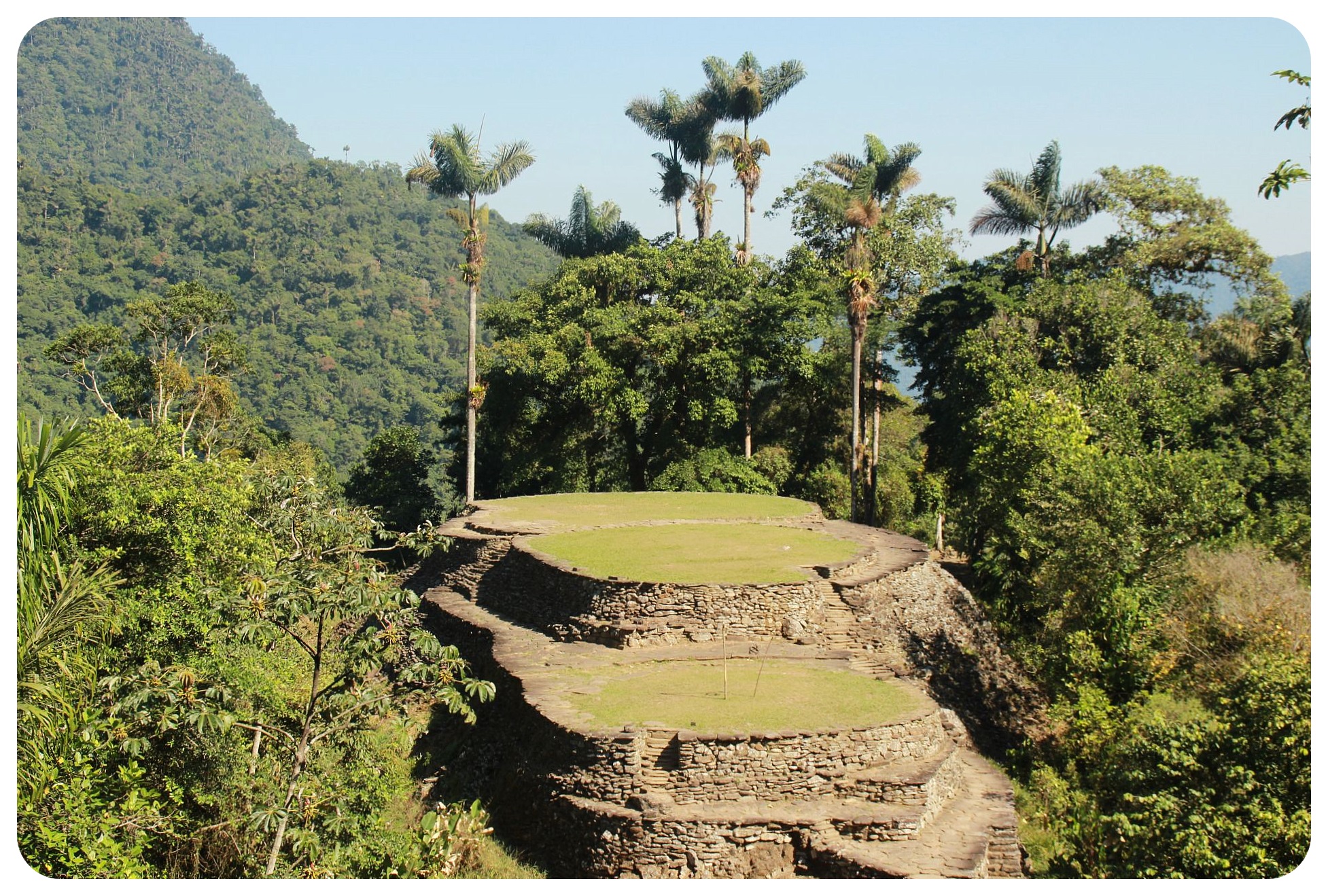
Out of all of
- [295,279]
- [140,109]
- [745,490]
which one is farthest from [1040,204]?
[140,109]

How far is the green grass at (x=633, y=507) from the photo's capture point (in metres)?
20.8

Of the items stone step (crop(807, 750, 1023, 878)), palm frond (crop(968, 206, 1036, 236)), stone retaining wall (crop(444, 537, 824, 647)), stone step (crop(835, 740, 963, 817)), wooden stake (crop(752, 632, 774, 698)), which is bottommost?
stone step (crop(807, 750, 1023, 878))

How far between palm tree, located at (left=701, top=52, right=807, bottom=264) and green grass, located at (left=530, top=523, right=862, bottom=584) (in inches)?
570

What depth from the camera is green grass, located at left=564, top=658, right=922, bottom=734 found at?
40.8 ft

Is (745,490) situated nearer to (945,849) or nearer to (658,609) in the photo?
(658,609)

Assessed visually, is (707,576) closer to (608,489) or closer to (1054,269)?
(608,489)

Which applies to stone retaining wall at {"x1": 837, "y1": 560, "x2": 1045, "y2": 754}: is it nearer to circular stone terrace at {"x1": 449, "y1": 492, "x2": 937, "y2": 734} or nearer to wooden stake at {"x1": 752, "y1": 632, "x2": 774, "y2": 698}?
circular stone terrace at {"x1": 449, "y1": 492, "x2": 937, "y2": 734}

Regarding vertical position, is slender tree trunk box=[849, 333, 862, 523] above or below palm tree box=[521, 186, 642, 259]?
below

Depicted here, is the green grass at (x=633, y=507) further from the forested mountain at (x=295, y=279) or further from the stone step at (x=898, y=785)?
the forested mountain at (x=295, y=279)

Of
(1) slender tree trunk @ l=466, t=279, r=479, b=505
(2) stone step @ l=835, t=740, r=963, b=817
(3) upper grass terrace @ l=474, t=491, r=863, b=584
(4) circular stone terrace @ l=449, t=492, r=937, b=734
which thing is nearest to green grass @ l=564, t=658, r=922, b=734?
(4) circular stone terrace @ l=449, t=492, r=937, b=734

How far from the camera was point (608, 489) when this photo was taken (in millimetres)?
28562

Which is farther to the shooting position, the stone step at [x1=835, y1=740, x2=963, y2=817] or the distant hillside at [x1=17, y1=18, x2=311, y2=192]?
the distant hillside at [x1=17, y1=18, x2=311, y2=192]

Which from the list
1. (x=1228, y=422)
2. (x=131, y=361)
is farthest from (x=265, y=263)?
(x=1228, y=422)

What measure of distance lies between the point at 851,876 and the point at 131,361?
2553 cm
